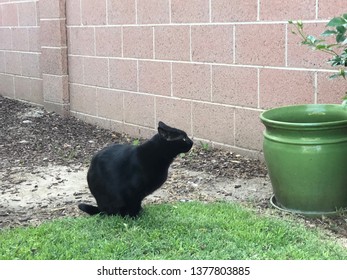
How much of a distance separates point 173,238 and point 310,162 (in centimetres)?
109

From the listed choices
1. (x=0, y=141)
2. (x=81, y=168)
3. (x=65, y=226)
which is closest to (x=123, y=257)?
(x=65, y=226)

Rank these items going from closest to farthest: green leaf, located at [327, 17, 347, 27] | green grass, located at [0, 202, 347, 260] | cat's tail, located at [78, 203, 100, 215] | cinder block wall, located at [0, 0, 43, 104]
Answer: green grass, located at [0, 202, 347, 260] → green leaf, located at [327, 17, 347, 27] → cat's tail, located at [78, 203, 100, 215] → cinder block wall, located at [0, 0, 43, 104]

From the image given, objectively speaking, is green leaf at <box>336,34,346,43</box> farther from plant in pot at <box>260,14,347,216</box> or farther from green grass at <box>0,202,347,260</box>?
green grass at <box>0,202,347,260</box>

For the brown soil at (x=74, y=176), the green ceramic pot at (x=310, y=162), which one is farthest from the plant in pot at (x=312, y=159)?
the brown soil at (x=74, y=176)

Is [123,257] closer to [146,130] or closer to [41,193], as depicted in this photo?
[41,193]

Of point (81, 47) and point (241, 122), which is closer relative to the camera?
point (241, 122)

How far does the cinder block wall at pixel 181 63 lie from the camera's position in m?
5.39

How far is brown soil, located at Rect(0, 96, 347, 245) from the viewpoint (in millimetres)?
4801

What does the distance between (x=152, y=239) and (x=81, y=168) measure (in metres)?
2.37

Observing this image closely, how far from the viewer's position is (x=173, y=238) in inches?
151

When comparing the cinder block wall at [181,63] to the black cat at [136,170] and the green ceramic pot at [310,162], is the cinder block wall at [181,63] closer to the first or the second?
the green ceramic pot at [310,162]

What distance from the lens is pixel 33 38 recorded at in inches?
354

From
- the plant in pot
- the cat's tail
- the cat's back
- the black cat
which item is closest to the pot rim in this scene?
the plant in pot

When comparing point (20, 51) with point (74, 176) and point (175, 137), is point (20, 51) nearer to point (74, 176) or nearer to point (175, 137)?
point (74, 176)
